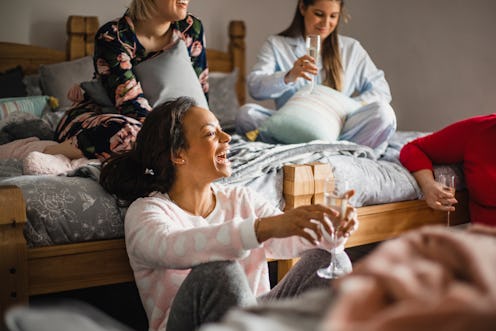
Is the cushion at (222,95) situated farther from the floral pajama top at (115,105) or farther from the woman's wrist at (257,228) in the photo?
the woman's wrist at (257,228)

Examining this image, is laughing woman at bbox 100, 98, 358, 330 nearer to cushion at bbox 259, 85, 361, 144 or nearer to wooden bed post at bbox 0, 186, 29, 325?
wooden bed post at bbox 0, 186, 29, 325

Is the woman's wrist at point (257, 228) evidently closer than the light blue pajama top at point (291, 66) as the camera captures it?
Yes

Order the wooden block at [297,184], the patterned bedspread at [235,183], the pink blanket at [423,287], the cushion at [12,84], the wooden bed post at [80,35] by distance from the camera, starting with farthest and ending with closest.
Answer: the wooden bed post at [80,35] → the cushion at [12,84] → the wooden block at [297,184] → the patterned bedspread at [235,183] → the pink blanket at [423,287]

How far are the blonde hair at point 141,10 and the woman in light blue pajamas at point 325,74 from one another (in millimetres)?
600

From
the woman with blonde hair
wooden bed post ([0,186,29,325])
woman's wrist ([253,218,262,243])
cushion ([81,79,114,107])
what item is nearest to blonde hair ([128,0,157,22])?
the woman with blonde hair

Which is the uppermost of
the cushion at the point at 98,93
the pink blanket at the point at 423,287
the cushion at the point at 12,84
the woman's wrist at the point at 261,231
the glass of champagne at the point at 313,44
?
the glass of champagne at the point at 313,44

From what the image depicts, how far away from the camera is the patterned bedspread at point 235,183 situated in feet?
5.73

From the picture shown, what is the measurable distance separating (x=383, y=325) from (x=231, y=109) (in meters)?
3.14

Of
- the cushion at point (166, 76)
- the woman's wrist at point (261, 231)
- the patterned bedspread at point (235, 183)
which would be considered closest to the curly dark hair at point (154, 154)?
the patterned bedspread at point (235, 183)

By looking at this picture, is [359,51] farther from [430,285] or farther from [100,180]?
[430,285]

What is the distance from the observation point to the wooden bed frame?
63.9 inches

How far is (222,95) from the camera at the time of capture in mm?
3750

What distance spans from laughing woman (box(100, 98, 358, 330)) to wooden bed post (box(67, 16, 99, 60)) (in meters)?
2.00

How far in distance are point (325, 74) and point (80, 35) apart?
146 centimetres
